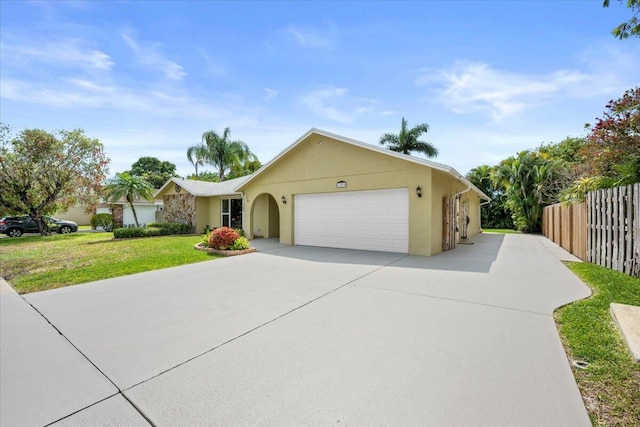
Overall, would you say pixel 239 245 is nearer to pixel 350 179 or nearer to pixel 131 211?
pixel 350 179

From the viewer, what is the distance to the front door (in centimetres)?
1839

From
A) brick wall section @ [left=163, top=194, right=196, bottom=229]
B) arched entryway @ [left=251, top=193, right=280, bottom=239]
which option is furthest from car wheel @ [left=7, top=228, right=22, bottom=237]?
arched entryway @ [left=251, top=193, right=280, bottom=239]

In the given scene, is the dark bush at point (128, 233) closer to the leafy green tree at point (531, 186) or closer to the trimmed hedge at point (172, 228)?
the trimmed hedge at point (172, 228)

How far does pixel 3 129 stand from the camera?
57.7 feet

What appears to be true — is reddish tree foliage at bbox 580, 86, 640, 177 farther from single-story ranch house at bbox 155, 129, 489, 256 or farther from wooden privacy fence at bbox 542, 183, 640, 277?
single-story ranch house at bbox 155, 129, 489, 256

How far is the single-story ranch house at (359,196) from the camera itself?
9.80 meters

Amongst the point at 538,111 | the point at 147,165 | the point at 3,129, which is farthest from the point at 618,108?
the point at 147,165

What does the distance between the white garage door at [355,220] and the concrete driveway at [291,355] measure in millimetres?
4310

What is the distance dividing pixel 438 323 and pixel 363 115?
10580mm

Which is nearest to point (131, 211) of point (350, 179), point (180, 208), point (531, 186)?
point (180, 208)

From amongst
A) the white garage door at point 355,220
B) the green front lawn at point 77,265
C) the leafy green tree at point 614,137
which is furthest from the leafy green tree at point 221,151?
the leafy green tree at point 614,137

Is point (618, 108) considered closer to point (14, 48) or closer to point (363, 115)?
point (363, 115)

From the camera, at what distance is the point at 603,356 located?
2.99 meters

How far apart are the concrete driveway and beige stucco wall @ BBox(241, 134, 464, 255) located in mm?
3801
